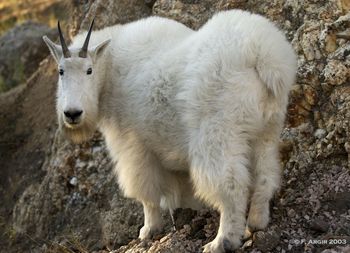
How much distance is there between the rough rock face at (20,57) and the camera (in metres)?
11.5

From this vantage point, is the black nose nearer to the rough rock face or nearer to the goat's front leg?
the goat's front leg

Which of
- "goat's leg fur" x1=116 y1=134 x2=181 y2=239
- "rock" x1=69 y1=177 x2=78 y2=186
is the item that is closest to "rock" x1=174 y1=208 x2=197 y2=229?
"goat's leg fur" x1=116 y1=134 x2=181 y2=239

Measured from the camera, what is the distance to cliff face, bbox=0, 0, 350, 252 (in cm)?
539

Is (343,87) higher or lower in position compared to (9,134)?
higher

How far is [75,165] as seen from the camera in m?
8.41

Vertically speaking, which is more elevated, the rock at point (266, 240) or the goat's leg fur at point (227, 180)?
the goat's leg fur at point (227, 180)

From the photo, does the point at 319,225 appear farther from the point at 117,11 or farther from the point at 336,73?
the point at 117,11

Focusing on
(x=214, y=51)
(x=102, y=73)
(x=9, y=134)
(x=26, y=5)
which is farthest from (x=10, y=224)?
(x=26, y=5)

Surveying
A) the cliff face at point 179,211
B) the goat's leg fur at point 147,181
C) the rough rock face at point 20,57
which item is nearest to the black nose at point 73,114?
the goat's leg fur at point 147,181

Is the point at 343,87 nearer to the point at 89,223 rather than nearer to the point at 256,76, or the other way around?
the point at 256,76

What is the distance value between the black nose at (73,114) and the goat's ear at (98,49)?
2.11 ft

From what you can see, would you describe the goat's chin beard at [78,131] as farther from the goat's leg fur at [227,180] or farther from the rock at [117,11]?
the rock at [117,11]

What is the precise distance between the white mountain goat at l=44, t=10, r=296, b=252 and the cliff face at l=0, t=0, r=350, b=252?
408mm

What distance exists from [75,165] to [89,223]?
817 mm
